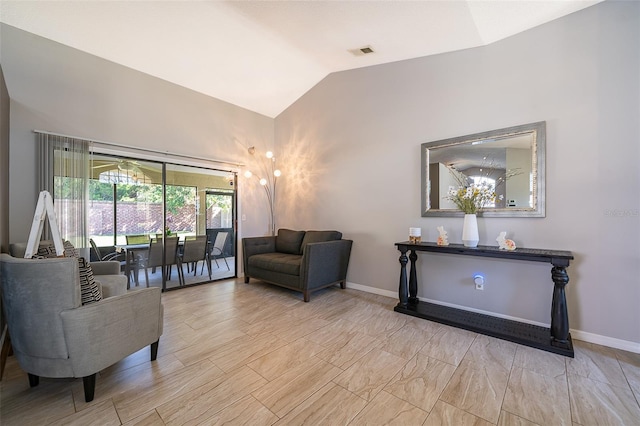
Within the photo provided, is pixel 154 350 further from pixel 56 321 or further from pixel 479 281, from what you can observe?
pixel 479 281

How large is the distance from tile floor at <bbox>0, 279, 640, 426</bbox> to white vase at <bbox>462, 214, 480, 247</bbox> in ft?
3.08

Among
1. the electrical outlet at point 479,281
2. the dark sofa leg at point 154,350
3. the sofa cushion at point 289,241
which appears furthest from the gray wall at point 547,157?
the dark sofa leg at point 154,350

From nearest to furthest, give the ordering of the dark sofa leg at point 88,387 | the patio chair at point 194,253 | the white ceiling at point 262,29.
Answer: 1. the dark sofa leg at point 88,387
2. the white ceiling at point 262,29
3. the patio chair at point 194,253

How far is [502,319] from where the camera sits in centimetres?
280

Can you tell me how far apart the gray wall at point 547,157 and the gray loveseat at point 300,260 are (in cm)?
36

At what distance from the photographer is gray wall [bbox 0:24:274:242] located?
2.83 metres

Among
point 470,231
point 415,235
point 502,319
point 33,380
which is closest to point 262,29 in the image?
point 415,235

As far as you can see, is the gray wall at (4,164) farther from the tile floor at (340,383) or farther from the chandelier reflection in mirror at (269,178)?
the chandelier reflection in mirror at (269,178)

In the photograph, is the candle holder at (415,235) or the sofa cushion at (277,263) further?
the sofa cushion at (277,263)

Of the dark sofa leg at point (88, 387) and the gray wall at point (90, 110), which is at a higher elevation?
the gray wall at point (90, 110)

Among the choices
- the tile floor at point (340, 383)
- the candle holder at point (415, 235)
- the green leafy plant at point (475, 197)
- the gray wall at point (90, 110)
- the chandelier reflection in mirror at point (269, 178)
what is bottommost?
the tile floor at point (340, 383)

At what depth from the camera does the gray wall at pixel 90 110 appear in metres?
2.83

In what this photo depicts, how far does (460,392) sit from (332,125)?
3867 mm

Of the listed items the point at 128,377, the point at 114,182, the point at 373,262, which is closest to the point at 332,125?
the point at 373,262
